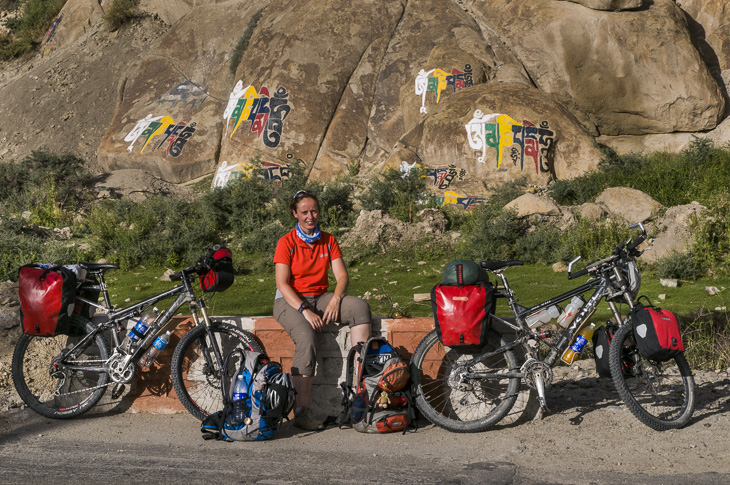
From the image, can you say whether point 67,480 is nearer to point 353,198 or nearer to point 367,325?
point 367,325

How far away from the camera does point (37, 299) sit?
5.11 m

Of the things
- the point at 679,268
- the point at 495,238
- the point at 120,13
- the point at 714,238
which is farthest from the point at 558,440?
the point at 120,13

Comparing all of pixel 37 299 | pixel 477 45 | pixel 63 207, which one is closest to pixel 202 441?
pixel 37 299

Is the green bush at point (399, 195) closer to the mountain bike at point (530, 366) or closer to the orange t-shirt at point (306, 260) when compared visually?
the orange t-shirt at point (306, 260)

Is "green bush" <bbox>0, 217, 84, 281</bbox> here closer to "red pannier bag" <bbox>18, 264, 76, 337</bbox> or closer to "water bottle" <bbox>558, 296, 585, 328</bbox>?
"red pannier bag" <bbox>18, 264, 76, 337</bbox>

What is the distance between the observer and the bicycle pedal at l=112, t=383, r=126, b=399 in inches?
209

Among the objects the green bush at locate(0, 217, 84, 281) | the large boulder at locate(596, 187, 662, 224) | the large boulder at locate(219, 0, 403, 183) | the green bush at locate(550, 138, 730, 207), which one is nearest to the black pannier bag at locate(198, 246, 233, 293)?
the green bush at locate(0, 217, 84, 281)

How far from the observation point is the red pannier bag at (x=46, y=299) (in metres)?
5.11

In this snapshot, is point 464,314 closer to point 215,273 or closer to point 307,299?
point 307,299

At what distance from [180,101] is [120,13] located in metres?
7.40

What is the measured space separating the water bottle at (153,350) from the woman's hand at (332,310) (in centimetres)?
129

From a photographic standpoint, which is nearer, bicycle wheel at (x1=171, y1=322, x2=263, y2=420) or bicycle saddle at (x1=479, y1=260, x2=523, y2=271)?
bicycle saddle at (x1=479, y1=260, x2=523, y2=271)

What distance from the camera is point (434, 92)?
17344 millimetres

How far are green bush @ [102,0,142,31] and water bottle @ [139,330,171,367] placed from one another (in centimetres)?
2406
